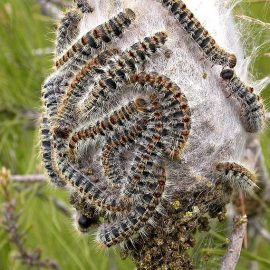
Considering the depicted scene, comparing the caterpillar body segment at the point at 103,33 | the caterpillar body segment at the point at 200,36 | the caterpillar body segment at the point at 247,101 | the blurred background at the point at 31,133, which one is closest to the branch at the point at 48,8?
the blurred background at the point at 31,133

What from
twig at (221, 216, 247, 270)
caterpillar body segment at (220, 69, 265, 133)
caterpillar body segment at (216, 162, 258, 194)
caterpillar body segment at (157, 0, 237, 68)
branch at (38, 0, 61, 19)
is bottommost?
branch at (38, 0, 61, 19)

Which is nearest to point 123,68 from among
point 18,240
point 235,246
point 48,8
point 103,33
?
point 103,33

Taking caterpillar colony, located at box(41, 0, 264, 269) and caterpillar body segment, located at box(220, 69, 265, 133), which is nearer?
caterpillar colony, located at box(41, 0, 264, 269)

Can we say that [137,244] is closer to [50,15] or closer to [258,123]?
[258,123]

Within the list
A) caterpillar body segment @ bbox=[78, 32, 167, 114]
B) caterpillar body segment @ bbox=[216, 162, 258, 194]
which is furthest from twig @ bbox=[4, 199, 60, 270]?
caterpillar body segment @ bbox=[216, 162, 258, 194]

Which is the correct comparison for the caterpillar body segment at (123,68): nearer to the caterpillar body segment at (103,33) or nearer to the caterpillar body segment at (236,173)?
the caterpillar body segment at (103,33)

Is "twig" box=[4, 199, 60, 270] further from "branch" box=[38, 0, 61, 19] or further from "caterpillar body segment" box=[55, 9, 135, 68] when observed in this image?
"branch" box=[38, 0, 61, 19]
